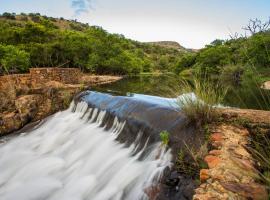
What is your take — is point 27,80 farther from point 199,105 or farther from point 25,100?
point 199,105

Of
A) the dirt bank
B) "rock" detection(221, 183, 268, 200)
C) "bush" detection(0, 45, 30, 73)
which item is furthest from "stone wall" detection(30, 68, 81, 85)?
"rock" detection(221, 183, 268, 200)

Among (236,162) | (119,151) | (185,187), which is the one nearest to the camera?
(236,162)

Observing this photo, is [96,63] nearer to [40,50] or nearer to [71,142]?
[40,50]

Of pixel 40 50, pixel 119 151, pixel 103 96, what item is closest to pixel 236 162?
pixel 119 151

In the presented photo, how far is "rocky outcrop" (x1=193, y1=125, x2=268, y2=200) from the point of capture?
9.81 ft

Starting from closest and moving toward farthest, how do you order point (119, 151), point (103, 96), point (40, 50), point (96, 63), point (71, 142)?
point (119, 151) < point (71, 142) < point (103, 96) < point (40, 50) < point (96, 63)

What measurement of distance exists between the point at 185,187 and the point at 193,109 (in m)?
1.72

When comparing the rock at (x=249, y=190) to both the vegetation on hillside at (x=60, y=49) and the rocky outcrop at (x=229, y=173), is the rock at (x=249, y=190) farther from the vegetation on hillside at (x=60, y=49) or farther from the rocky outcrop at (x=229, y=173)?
the vegetation on hillside at (x=60, y=49)

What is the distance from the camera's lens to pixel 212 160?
3824mm

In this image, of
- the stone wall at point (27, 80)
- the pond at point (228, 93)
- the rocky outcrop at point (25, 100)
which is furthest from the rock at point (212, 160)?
the stone wall at point (27, 80)

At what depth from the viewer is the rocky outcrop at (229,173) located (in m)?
2.99

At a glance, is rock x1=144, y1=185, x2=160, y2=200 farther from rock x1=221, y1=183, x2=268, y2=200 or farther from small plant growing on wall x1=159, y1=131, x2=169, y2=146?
rock x1=221, y1=183, x2=268, y2=200

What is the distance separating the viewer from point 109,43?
1229 inches

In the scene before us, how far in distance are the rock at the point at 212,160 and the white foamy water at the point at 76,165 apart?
107 centimetres
